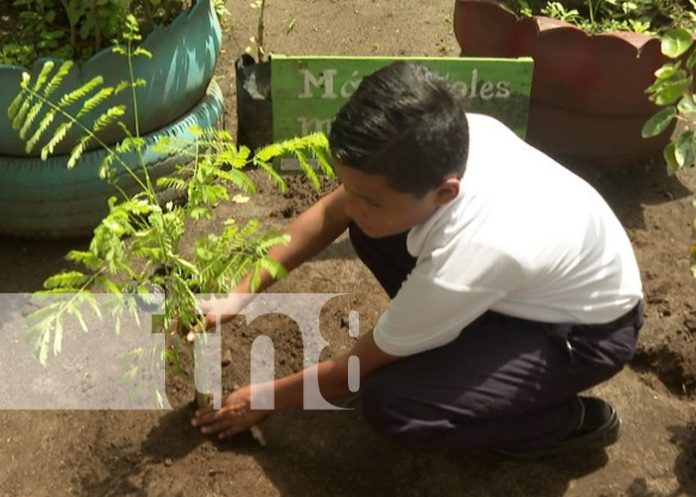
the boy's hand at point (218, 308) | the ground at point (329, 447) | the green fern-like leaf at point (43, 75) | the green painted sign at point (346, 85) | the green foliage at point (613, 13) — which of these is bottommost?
the ground at point (329, 447)

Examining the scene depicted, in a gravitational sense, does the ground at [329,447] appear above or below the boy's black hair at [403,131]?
below

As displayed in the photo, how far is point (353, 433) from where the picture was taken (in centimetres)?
239

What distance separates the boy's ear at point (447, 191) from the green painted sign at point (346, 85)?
110cm

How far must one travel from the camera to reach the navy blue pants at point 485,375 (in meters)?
2.07

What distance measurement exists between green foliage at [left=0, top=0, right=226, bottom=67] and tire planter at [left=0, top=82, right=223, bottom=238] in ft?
1.01

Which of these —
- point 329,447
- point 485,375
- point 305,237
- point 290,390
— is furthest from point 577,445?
point 305,237

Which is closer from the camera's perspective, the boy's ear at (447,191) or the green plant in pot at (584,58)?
the boy's ear at (447,191)

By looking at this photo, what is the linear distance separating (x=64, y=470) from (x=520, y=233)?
4.19 ft

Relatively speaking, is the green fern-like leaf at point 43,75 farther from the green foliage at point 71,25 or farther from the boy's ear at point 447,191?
the boy's ear at point 447,191

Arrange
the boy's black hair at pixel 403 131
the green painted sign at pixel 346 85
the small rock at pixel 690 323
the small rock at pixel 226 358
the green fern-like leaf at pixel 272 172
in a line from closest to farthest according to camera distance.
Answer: the boy's black hair at pixel 403 131 < the green fern-like leaf at pixel 272 172 < the small rock at pixel 226 358 < the small rock at pixel 690 323 < the green painted sign at pixel 346 85

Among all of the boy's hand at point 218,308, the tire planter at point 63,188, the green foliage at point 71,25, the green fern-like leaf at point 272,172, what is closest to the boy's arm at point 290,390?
the boy's hand at point 218,308

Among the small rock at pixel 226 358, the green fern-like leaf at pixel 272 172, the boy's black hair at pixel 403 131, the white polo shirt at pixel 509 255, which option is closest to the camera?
the boy's black hair at pixel 403 131

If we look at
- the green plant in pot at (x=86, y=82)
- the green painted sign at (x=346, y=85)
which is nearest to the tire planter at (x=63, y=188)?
Answer: the green plant in pot at (x=86, y=82)

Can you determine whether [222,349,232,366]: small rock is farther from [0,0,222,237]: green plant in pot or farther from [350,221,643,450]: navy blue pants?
[0,0,222,237]: green plant in pot
